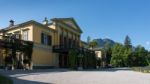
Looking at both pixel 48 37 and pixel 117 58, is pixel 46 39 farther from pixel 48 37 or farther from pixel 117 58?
pixel 117 58

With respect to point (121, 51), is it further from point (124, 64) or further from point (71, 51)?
point (71, 51)

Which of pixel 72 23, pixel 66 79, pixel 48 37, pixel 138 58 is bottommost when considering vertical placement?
pixel 66 79

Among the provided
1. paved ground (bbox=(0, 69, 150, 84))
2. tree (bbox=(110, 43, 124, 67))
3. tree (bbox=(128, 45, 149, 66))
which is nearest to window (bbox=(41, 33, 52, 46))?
paved ground (bbox=(0, 69, 150, 84))

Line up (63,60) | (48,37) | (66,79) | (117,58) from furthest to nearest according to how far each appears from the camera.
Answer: (117,58) < (63,60) < (48,37) < (66,79)

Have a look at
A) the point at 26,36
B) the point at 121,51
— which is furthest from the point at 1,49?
the point at 121,51

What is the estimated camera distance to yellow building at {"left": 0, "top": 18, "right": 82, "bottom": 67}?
45469mm

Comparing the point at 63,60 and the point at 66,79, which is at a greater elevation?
the point at 63,60

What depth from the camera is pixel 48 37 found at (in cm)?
4972

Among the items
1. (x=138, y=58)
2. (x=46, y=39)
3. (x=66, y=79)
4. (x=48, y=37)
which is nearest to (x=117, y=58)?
(x=138, y=58)

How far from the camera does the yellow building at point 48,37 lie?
4547cm

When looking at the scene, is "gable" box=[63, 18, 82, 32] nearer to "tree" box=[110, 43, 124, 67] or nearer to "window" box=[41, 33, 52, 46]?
"window" box=[41, 33, 52, 46]

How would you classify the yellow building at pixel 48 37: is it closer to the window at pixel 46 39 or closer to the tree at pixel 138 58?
the window at pixel 46 39

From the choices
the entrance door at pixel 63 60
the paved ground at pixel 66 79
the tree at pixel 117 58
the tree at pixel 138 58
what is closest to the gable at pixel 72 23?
the entrance door at pixel 63 60

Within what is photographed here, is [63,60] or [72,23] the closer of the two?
[63,60]
